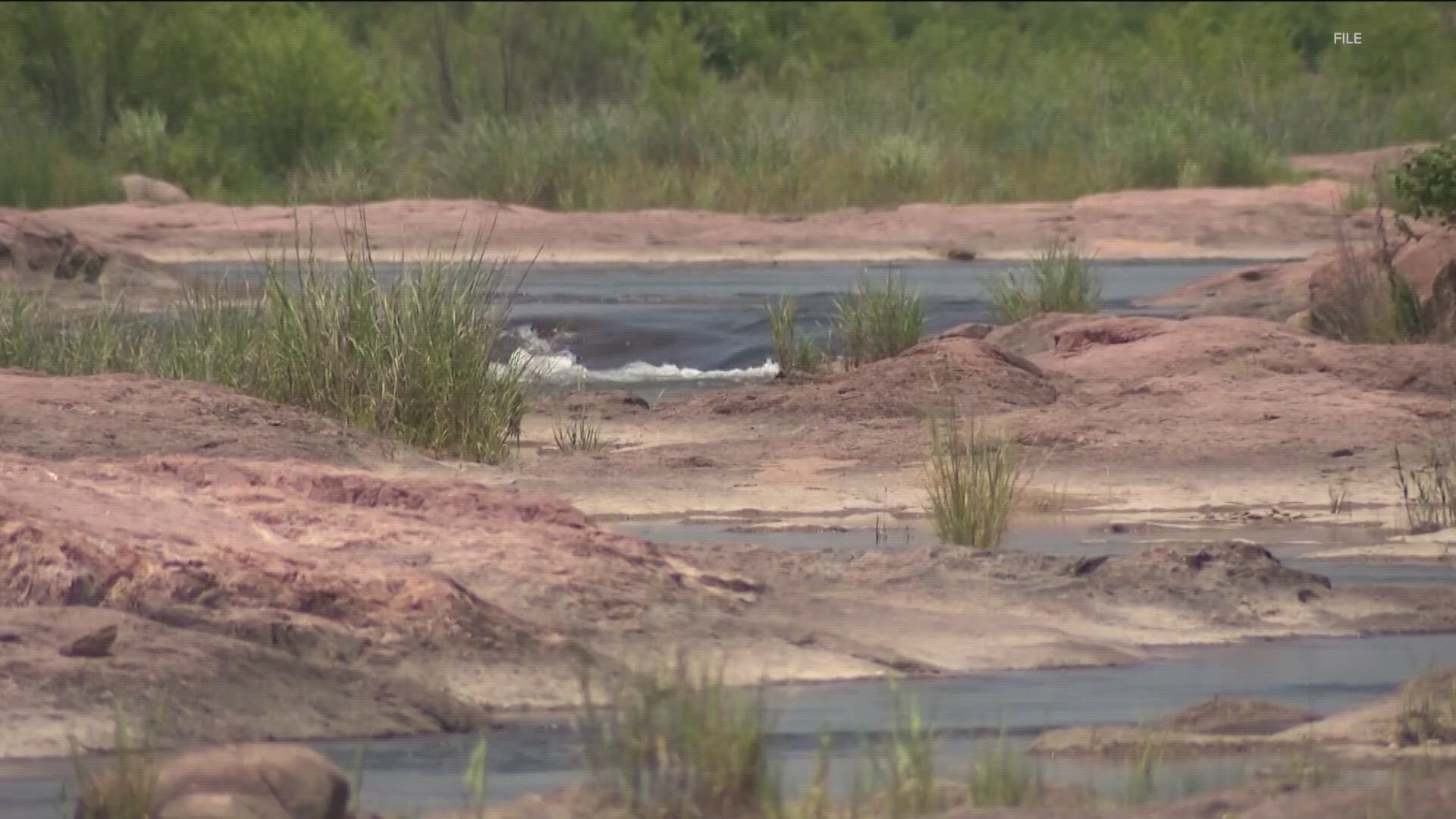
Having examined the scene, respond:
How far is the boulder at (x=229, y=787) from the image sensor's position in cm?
637

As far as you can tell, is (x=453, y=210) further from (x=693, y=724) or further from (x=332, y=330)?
(x=693, y=724)

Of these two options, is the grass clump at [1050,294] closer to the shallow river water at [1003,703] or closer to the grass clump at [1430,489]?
the grass clump at [1430,489]

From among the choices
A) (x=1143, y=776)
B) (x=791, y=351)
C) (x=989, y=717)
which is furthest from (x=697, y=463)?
(x=1143, y=776)

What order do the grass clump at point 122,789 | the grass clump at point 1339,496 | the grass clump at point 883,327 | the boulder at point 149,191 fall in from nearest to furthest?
the grass clump at point 122,789
the grass clump at point 1339,496
the grass clump at point 883,327
the boulder at point 149,191

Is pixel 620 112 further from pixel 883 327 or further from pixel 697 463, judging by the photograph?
pixel 697 463

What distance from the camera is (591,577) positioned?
381 inches

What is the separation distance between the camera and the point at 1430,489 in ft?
42.1

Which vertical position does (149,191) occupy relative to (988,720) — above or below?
above

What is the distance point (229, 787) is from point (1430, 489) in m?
7.69

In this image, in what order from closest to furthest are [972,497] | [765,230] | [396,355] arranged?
1. [972,497]
2. [396,355]
3. [765,230]

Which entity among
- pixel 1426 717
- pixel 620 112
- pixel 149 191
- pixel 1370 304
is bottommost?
pixel 1426 717

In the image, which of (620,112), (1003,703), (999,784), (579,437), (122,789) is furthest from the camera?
(620,112)

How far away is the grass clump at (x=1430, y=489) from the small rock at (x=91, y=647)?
→ 20.3 feet

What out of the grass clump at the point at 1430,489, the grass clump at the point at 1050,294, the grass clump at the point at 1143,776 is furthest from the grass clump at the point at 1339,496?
the grass clump at the point at 1050,294
